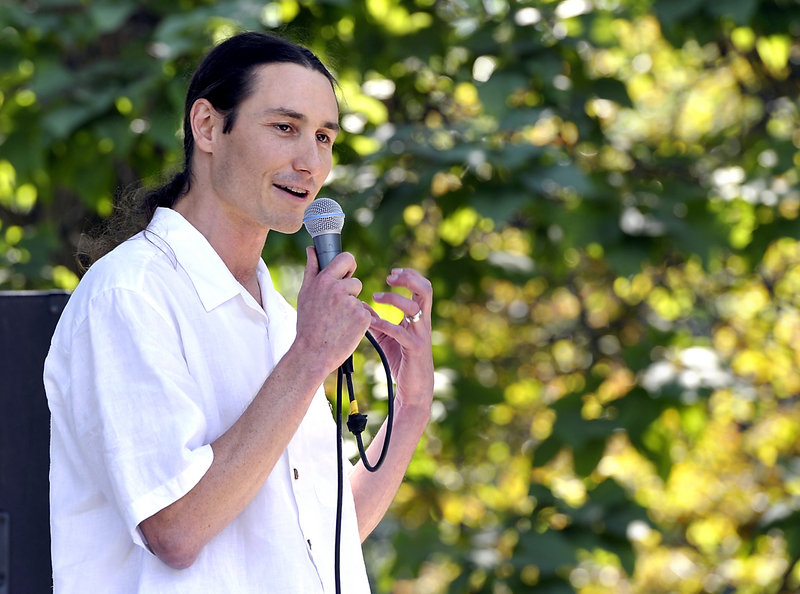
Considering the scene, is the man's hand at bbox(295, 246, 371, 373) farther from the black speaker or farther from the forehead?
the black speaker

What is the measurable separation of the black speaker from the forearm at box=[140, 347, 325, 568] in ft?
2.43

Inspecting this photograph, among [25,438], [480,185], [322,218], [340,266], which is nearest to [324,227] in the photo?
[322,218]

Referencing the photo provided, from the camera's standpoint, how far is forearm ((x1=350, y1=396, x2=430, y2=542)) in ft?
5.61

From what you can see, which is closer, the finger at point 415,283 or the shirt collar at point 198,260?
the shirt collar at point 198,260

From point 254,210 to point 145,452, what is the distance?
0.38m

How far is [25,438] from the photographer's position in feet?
6.24

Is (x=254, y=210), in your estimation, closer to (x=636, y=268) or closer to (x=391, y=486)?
(x=391, y=486)

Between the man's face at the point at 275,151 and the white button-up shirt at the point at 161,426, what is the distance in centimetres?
10

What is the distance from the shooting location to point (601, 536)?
120 inches

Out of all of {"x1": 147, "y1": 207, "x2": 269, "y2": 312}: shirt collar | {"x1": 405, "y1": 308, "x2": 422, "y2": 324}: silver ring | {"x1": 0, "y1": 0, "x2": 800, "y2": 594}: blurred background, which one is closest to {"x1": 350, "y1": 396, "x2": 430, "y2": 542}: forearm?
{"x1": 405, "y1": 308, "x2": 422, "y2": 324}: silver ring

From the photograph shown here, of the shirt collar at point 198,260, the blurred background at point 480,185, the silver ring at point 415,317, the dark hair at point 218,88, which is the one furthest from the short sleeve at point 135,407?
the blurred background at point 480,185

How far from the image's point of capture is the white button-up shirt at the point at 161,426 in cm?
125

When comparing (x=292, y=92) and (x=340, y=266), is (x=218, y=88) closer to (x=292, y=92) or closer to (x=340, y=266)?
(x=292, y=92)

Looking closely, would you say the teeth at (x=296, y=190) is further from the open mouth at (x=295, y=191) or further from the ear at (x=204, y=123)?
the ear at (x=204, y=123)
